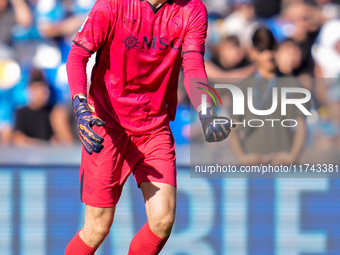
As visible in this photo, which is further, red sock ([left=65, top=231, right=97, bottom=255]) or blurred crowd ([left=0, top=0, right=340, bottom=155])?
blurred crowd ([left=0, top=0, right=340, bottom=155])

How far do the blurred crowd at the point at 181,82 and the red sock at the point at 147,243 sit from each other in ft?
8.79

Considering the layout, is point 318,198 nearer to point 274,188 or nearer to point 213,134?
point 274,188

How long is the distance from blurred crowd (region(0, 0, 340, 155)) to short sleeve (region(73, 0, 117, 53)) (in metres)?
2.98

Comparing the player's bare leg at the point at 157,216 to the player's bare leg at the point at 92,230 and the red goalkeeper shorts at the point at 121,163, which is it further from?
the player's bare leg at the point at 92,230

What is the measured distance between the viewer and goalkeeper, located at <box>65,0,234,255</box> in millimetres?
3668

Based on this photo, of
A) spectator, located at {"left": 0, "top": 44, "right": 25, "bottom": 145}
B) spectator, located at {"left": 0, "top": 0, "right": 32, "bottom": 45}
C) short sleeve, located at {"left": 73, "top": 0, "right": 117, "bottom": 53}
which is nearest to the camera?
short sleeve, located at {"left": 73, "top": 0, "right": 117, "bottom": 53}

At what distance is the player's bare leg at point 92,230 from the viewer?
3865 millimetres

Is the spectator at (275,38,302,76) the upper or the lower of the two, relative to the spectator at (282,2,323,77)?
lower

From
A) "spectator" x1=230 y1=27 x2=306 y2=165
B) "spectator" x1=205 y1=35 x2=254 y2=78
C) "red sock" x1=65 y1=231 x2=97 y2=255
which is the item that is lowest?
"red sock" x1=65 y1=231 x2=97 y2=255

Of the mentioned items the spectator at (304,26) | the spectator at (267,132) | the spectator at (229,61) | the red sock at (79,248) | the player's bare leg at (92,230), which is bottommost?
the red sock at (79,248)

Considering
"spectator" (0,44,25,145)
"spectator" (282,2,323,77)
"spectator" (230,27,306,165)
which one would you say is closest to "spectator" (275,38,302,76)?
"spectator" (282,2,323,77)

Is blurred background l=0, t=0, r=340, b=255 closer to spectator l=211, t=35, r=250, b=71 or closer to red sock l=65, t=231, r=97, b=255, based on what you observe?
spectator l=211, t=35, r=250, b=71

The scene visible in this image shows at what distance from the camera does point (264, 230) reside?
509 centimetres

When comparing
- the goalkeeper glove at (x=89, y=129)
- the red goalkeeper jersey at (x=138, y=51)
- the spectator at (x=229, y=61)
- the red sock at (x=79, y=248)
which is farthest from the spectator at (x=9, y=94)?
the goalkeeper glove at (x=89, y=129)
